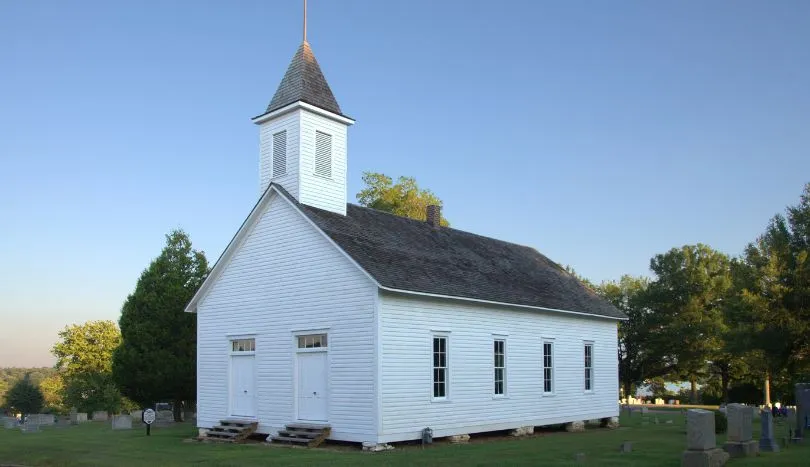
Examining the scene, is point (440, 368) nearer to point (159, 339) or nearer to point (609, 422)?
point (609, 422)

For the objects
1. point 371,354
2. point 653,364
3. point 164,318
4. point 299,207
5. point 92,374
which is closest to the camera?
point 371,354

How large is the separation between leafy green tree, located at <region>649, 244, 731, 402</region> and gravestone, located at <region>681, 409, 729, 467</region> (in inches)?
1547

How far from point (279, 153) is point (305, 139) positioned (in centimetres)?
120

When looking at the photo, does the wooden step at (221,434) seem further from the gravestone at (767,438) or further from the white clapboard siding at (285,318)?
the gravestone at (767,438)

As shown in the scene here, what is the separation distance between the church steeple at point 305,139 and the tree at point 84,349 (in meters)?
49.5

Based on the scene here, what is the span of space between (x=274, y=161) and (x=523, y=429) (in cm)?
1236

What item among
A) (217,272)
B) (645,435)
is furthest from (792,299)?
(217,272)

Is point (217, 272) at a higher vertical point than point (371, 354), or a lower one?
higher

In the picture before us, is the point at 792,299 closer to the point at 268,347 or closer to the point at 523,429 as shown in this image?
the point at 523,429

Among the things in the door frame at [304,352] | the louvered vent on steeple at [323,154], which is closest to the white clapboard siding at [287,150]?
the louvered vent on steeple at [323,154]

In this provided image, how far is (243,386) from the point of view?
24.3 meters

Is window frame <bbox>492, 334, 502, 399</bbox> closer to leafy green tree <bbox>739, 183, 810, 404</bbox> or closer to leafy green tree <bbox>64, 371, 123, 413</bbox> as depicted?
leafy green tree <bbox>739, 183, 810, 404</bbox>

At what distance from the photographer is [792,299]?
32594 mm

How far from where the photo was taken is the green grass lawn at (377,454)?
16938 mm
